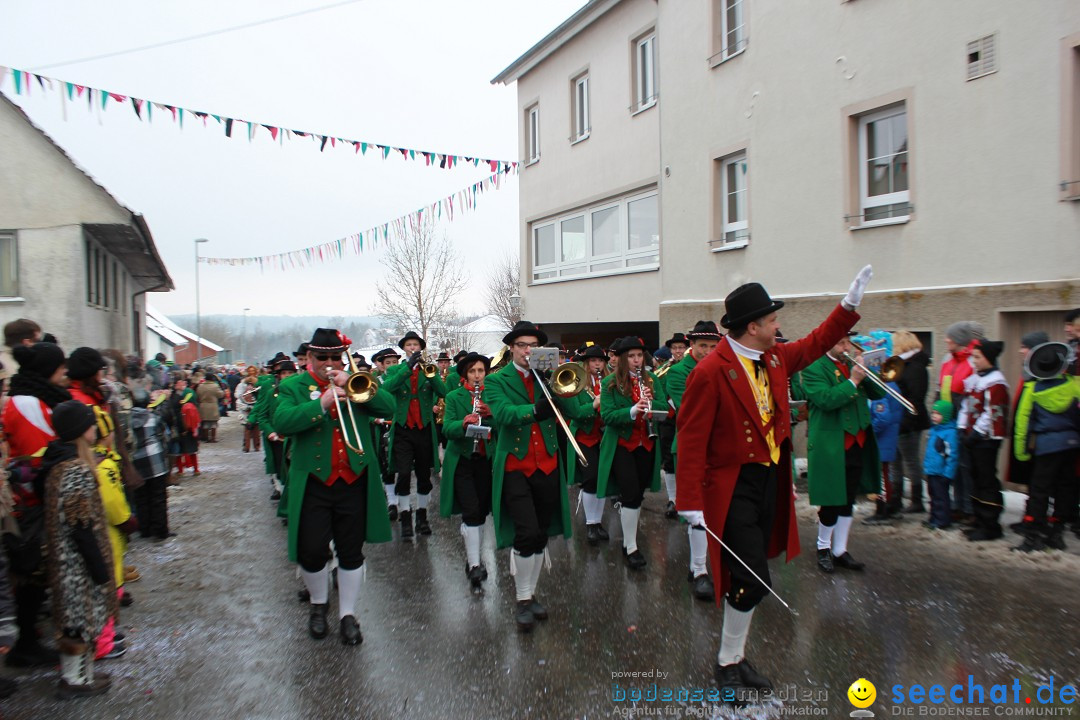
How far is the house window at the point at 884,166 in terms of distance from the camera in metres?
9.55

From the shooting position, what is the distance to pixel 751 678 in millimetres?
3906

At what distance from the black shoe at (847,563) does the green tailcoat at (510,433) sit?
2411 mm

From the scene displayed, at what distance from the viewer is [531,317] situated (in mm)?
19766

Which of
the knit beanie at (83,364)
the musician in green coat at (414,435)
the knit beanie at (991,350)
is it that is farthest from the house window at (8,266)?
the knit beanie at (991,350)

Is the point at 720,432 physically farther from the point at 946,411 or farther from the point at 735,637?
the point at 946,411

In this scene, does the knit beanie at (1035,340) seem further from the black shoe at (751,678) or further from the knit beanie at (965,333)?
the black shoe at (751,678)

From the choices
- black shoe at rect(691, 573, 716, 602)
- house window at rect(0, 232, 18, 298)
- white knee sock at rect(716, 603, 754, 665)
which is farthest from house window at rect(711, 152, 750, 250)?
house window at rect(0, 232, 18, 298)

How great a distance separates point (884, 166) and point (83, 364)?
9.79m

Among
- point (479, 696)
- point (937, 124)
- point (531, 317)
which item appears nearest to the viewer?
point (479, 696)

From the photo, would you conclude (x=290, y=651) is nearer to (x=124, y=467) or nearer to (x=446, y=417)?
(x=124, y=467)

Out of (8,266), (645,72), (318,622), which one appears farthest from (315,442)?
(8,266)

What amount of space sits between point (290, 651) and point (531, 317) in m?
15.4

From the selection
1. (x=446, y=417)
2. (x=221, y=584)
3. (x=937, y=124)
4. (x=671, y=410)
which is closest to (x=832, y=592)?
(x=671, y=410)

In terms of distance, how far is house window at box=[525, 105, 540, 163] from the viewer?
63.2 feet
